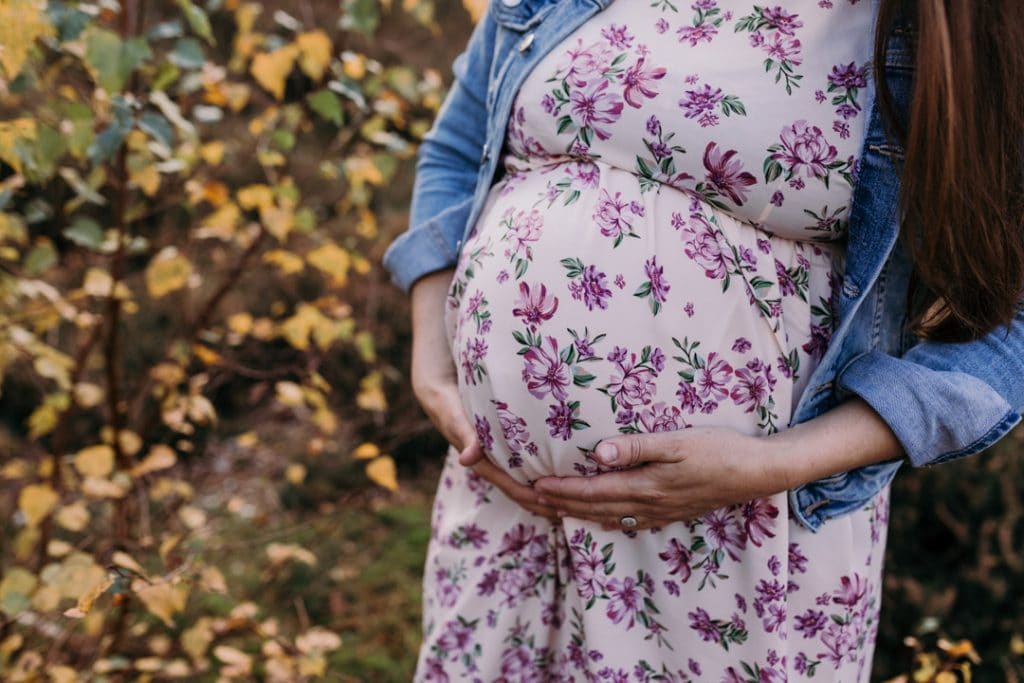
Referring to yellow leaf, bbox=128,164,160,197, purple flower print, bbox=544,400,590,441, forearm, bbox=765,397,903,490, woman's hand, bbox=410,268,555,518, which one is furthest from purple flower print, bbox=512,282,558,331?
yellow leaf, bbox=128,164,160,197

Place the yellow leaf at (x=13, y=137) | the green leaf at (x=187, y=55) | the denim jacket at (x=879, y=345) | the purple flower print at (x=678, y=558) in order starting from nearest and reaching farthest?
the denim jacket at (x=879, y=345), the purple flower print at (x=678, y=558), the yellow leaf at (x=13, y=137), the green leaf at (x=187, y=55)

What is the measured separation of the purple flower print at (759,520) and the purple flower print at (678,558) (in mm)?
86

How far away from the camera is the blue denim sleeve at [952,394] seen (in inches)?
40.1

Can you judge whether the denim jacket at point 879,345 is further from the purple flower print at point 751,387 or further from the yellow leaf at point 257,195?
the yellow leaf at point 257,195

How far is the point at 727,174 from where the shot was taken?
39.8 inches

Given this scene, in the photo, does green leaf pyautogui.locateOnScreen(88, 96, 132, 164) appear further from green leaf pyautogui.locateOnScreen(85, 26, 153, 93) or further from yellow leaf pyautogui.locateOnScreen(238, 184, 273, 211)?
yellow leaf pyautogui.locateOnScreen(238, 184, 273, 211)

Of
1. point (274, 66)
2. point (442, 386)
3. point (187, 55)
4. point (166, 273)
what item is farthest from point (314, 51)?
point (442, 386)

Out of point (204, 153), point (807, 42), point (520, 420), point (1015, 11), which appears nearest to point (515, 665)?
point (520, 420)

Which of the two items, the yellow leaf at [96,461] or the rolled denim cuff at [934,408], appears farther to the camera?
the yellow leaf at [96,461]

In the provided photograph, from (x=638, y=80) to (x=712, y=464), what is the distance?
1.57 feet

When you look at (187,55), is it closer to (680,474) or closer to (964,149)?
(680,474)

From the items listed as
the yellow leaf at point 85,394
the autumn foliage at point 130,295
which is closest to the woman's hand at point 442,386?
the autumn foliage at point 130,295

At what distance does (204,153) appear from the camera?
2020mm

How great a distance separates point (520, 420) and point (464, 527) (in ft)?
0.95
